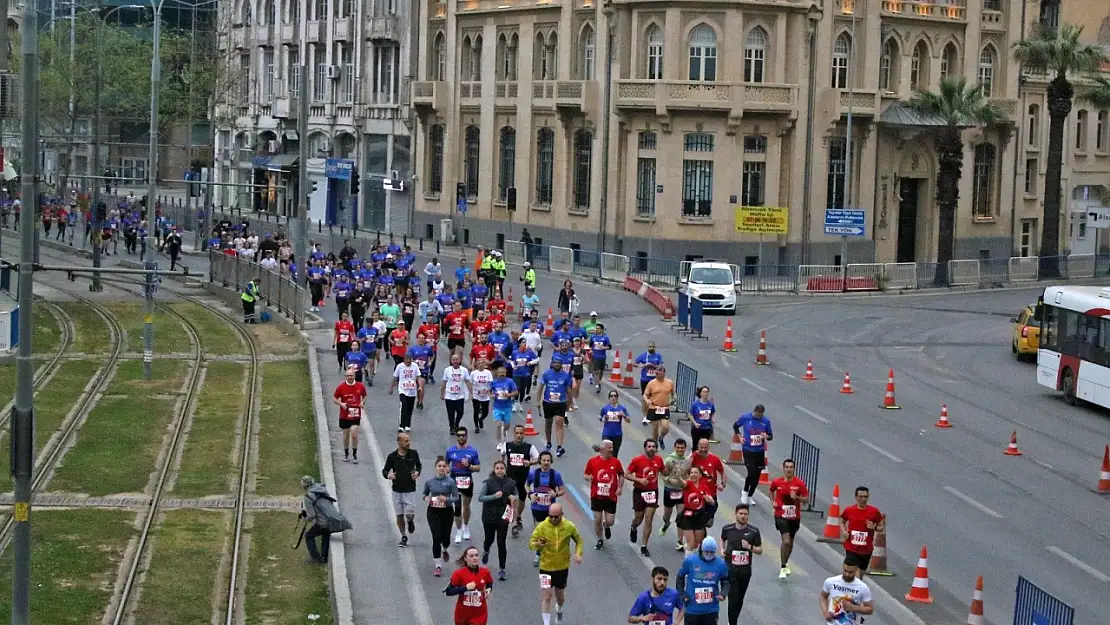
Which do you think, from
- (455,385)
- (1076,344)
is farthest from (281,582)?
(1076,344)

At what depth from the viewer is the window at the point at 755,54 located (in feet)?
207

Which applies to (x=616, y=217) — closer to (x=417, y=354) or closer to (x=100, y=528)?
(x=417, y=354)

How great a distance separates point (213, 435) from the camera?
30.0 metres

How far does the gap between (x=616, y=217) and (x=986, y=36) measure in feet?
53.9

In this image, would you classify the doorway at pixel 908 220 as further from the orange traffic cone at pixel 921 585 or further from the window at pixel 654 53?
the orange traffic cone at pixel 921 585

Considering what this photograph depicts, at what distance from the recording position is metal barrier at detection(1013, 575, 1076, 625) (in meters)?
16.4

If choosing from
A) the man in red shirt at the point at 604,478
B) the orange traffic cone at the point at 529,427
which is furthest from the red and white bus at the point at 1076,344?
the man in red shirt at the point at 604,478

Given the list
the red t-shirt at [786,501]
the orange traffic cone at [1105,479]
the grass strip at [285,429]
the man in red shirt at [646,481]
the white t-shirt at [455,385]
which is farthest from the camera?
the white t-shirt at [455,385]

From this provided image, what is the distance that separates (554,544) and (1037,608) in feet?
15.2

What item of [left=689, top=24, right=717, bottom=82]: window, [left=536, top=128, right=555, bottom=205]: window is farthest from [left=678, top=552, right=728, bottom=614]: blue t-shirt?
[left=536, top=128, right=555, bottom=205]: window

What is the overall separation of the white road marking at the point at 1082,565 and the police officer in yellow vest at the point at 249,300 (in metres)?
28.4

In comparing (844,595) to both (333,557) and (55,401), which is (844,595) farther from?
(55,401)

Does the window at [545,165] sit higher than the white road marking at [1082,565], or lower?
higher

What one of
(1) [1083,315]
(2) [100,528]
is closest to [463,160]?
(1) [1083,315]
